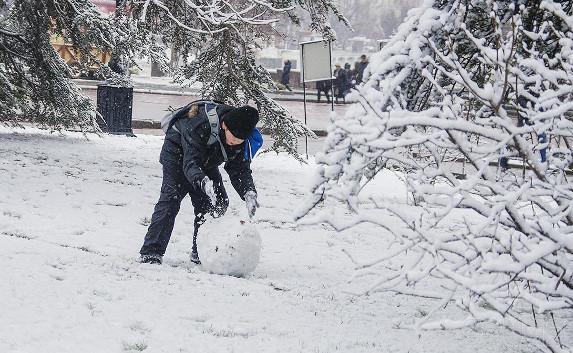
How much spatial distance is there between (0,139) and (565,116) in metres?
11.7

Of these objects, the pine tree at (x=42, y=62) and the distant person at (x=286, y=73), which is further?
the distant person at (x=286, y=73)

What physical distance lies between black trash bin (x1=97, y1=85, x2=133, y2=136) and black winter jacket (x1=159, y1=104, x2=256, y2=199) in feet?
27.2

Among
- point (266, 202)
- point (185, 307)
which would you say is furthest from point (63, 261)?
point (266, 202)

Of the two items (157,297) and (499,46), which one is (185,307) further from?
(499,46)

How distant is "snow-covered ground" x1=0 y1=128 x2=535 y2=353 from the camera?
4457 mm

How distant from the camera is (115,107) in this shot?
15.0 m

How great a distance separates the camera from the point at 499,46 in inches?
128

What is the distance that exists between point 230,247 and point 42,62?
23.5 feet

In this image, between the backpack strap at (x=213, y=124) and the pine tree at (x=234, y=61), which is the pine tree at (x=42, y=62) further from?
the backpack strap at (x=213, y=124)

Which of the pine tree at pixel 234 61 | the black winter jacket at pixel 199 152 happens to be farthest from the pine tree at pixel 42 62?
the black winter jacket at pixel 199 152

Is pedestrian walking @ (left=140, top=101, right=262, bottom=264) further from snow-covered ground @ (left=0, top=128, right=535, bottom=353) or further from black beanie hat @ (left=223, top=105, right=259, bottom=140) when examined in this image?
snow-covered ground @ (left=0, top=128, right=535, bottom=353)

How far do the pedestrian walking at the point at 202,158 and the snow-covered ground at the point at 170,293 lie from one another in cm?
23

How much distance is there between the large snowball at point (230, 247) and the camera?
595 centimetres

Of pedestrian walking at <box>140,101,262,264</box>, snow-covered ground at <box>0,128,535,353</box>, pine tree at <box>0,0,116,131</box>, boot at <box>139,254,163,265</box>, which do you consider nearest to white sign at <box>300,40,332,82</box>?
pine tree at <box>0,0,116,131</box>
